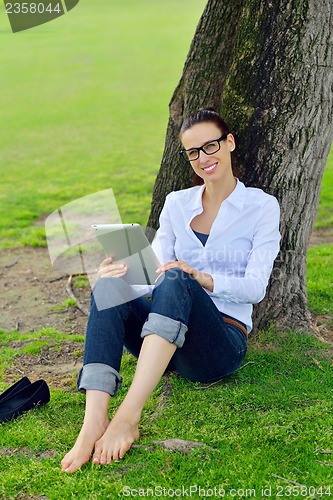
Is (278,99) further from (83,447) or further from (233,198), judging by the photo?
(83,447)

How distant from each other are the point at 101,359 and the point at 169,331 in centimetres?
35

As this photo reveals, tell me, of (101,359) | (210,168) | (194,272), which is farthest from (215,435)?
(210,168)

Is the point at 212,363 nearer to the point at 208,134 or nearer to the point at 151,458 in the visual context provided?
the point at 151,458

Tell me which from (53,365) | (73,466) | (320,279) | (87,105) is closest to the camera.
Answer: (73,466)

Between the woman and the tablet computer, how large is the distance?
0.24 feet

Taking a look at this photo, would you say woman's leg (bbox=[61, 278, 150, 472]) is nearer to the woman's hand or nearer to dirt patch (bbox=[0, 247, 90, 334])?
the woman's hand

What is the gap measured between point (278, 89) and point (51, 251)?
3554 mm

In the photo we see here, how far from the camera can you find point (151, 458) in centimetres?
320

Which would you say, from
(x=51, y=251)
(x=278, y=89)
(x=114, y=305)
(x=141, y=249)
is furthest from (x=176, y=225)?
(x=51, y=251)

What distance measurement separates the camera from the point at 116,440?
3238 millimetres

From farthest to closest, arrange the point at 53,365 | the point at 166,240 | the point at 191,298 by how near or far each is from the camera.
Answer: the point at 53,365 < the point at 166,240 < the point at 191,298

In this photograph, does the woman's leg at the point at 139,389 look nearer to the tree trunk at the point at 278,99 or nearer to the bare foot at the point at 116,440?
the bare foot at the point at 116,440

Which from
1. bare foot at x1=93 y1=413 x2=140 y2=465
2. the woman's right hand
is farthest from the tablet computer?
bare foot at x1=93 y1=413 x2=140 y2=465

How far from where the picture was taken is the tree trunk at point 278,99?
402 centimetres
